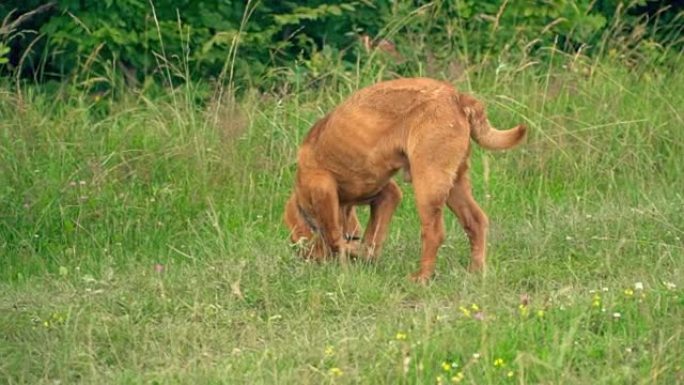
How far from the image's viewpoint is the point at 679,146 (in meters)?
9.86

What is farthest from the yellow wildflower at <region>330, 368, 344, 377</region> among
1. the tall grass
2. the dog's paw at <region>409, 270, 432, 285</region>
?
the dog's paw at <region>409, 270, 432, 285</region>

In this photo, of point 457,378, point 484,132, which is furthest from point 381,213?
point 457,378

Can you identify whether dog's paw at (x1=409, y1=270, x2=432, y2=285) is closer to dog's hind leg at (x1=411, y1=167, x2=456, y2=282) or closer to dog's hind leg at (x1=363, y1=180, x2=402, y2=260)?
dog's hind leg at (x1=411, y1=167, x2=456, y2=282)

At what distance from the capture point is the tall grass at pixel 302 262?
6.00 meters

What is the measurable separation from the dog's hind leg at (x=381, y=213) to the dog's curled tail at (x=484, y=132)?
646 millimetres

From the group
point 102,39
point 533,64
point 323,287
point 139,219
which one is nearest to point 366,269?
point 323,287

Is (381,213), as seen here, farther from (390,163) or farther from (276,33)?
(276,33)

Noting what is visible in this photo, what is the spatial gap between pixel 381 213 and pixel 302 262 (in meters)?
0.55

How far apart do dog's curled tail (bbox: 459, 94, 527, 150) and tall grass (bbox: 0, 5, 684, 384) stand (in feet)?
1.91

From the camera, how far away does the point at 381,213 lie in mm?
7922

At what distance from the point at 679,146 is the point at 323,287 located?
3.68 meters

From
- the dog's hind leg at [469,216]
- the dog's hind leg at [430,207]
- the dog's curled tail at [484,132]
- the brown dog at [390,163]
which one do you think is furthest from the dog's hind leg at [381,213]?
the dog's curled tail at [484,132]

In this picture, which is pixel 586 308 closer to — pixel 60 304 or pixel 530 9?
pixel 60 304

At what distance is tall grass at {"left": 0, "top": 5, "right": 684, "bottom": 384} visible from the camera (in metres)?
6.00
